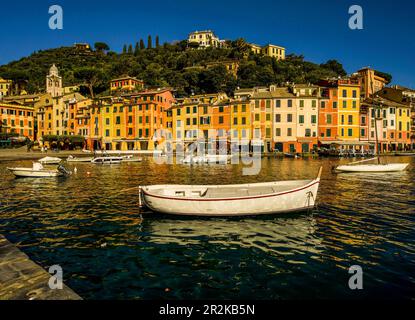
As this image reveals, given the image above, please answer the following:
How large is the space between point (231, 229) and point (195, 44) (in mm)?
169869

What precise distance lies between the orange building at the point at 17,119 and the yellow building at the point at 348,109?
78426 mm

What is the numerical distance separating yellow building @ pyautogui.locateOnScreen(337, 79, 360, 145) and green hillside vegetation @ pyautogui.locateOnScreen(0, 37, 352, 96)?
140 feet

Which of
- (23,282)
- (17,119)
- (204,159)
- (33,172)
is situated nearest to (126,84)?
(17,119)

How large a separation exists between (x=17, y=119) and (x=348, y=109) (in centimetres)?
8255

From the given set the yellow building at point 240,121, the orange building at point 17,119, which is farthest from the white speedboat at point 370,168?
the orange building at point 17,119

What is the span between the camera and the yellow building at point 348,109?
62.3 m

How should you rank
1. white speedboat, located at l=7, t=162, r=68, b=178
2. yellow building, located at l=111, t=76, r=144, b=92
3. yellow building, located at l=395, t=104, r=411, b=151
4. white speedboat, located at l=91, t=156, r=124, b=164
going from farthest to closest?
yellow building, located at l=111, t=76, r=144, b=92 < yellow building, located at l=395, t=104, r=411, b=151 < white speedboat, located at l=91, t=156, r=124, b=164 < white speedboat, located at l=7, t=162, r=68, b=178

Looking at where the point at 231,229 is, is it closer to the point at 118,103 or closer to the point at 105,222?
the point at 105,222

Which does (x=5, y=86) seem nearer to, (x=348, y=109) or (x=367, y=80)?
(x=348, y=109)

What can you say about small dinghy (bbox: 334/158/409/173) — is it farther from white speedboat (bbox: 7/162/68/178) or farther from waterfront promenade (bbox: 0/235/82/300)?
waterfront promenade (bbox: 0/235/82/300)

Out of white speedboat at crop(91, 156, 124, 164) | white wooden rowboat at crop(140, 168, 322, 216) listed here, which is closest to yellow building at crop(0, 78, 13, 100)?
white speedboat at crop(91, 156, 124, 164)

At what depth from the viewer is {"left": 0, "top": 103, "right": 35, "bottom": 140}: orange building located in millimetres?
74062

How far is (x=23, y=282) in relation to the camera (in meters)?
6.41
